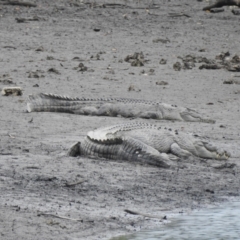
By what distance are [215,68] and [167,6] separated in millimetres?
6663

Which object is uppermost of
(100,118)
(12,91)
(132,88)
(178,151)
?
(178,151)

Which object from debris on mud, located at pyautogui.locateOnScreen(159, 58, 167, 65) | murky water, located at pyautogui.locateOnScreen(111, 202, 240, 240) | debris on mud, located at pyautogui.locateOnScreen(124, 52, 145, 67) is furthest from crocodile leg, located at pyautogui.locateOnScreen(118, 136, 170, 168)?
debris on mud, located at pyautogui.locateOnScreen(159, 58, 167, 65)

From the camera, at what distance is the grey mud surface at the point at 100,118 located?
21.5ft

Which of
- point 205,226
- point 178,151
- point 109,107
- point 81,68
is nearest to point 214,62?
point 81,68

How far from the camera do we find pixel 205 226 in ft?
22.5

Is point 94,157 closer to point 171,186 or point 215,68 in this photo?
point 171,186

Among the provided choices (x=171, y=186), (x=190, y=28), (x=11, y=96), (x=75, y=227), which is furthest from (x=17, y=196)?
(x=190, y=28)

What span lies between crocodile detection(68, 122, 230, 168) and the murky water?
102 centimetres

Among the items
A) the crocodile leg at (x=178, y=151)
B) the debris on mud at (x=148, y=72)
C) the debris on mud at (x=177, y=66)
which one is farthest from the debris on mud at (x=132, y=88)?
the crocodile leg at (x=178, y=151)

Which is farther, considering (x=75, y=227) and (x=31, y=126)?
(x=31, y=126)

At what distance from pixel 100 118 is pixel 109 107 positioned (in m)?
0.20

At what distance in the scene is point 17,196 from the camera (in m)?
6.71

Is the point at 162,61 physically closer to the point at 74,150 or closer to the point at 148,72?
the point at 148,72

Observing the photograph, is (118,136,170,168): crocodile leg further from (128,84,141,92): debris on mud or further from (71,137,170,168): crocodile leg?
(128,84,141,92): debris on mud
